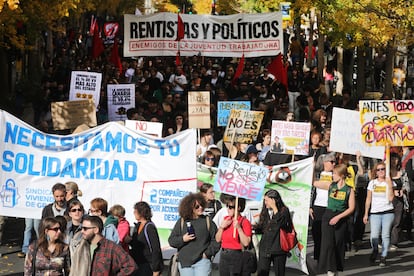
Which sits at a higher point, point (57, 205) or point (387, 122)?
point (387, 122)

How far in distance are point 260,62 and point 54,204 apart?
1072 inches

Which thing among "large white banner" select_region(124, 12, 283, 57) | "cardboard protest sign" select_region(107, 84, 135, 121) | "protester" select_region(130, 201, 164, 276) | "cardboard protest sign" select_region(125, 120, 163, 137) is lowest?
"protester" select_region(130, 201, 164, 276)

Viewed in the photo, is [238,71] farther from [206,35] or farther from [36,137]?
[36,137]

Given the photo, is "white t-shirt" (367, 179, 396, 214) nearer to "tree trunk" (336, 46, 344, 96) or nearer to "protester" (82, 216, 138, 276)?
"protester" (82, 216, 138, 276)

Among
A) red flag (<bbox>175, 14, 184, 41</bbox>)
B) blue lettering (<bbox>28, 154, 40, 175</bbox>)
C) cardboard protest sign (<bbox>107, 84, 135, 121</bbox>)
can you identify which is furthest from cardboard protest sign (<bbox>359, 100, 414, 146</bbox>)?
red flag (<bbox>175, 14, 184, 41</bbox>)

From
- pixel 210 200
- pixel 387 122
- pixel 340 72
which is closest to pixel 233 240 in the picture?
pixel 210 200

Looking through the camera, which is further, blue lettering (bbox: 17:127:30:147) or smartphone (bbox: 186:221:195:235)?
blue lettering (bbox: 17:127:30:147)

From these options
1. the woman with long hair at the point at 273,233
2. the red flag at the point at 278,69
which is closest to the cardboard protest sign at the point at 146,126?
the woman with long hair at the point at 273,233

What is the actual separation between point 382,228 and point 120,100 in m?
8.25

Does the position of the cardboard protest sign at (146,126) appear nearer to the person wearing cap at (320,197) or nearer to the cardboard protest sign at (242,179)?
the person wearing cap at (320,197)

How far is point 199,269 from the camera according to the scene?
→ 10.7 metres

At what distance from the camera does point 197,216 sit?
10680 millimetres

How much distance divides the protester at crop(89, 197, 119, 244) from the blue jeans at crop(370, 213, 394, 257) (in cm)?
497

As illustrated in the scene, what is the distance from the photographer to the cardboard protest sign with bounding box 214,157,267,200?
463 inches
